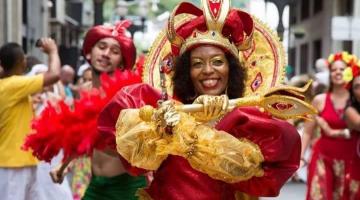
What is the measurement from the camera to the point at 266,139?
→ 11.9ft

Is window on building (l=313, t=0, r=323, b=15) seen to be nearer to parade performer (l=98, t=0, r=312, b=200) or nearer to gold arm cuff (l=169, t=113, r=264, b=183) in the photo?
parade performer (l=98, t=0, r=312, b=200)

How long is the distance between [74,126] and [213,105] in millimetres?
2074

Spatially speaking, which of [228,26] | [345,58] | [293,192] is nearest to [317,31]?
[293,192]

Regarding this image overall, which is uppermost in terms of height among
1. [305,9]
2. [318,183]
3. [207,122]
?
[305,9]

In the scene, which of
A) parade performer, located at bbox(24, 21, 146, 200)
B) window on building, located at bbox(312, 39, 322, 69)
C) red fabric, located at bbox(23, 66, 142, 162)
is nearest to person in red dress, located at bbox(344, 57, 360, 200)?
parade performer, located at bbox(24, 21, 146, 200)

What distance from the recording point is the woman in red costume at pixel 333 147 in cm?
809

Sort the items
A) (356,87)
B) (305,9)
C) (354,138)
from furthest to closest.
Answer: (305,9)
(354,138)
(356,87)

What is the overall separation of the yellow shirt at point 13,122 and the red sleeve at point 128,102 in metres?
2.94

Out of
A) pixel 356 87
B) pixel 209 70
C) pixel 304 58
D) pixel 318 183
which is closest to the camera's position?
pixel 209 70

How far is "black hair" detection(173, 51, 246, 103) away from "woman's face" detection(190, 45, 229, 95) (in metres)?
0.04

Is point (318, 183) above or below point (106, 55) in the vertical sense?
below

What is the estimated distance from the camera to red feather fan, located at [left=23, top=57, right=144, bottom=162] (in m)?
5.11

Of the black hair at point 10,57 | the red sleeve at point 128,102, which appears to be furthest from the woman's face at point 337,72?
the red sleeve at point 128,102

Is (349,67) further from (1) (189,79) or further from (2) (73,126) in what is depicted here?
(1) (189,79)
